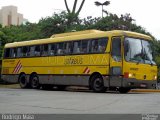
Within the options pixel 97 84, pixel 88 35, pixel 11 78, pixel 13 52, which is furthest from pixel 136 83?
pixel 13 52

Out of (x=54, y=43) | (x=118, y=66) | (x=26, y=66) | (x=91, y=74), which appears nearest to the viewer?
(x=118, y=66)

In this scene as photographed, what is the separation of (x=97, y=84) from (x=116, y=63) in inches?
68.8

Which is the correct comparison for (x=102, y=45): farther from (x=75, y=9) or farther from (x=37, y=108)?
(x=75, y=9)

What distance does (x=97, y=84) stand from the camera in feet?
81.0

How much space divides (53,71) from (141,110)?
50.0 ft

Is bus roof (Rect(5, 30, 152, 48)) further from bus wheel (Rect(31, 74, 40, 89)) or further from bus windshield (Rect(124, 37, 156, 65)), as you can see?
bus wheel (Rect(31, 74, 40, 89))

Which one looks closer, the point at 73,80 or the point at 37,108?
the point at 37,108

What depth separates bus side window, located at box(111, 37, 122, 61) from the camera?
23594mm

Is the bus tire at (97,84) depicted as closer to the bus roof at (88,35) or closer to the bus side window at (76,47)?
the bus side window at (76,47)

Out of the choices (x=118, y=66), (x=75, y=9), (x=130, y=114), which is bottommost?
(x=130, y=114)

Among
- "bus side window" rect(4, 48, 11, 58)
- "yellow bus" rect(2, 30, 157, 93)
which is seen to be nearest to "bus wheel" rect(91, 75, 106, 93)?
"yellow bus" rect(2, 30, 157, 93)

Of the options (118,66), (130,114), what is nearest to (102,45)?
(118,66)

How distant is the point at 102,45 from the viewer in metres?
24.7

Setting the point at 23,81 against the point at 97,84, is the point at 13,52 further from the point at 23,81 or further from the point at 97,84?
the point at 97,84
